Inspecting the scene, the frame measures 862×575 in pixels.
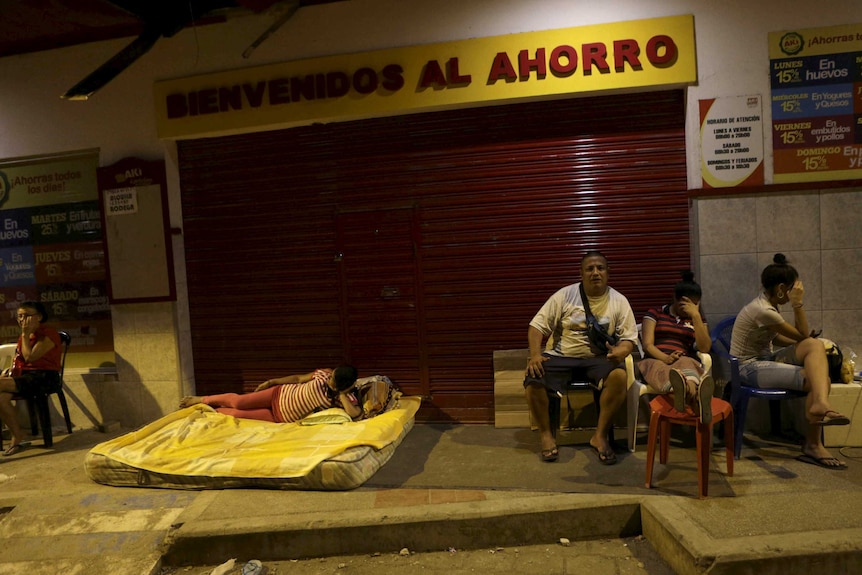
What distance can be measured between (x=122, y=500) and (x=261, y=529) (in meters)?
1.43

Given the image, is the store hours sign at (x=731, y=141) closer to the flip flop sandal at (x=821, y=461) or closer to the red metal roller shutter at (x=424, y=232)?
the red metal roller shutter at (x=424, y=232)

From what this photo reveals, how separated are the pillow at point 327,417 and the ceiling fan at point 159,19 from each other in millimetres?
3710

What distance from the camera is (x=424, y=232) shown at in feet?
19.2

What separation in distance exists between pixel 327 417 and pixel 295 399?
46 centimetres

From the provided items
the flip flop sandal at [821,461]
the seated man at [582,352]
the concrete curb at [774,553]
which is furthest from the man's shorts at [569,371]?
the concrete curb at [774,553]

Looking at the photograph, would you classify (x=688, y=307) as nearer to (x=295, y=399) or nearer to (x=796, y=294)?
(x=796, y=294)

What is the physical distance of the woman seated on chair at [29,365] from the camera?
5652 millimetres

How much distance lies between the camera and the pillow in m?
5.23

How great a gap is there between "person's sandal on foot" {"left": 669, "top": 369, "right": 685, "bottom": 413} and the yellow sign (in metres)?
2.92

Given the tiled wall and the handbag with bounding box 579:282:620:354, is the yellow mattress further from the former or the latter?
the tiled wall

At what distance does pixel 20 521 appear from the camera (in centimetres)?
405

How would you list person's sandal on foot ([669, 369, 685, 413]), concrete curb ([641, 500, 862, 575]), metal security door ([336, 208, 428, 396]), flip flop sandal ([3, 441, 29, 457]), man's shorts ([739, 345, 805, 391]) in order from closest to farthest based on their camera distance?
concrete curb ([641, 500, 862, 575]), person's sandal on foot ([669, 369, 685, 413]), man's shorts ([739, 345, 805, 391]), flip flop sandal ([3, 441, 29, 457]), metal security door ([336, 208, 428, 396])

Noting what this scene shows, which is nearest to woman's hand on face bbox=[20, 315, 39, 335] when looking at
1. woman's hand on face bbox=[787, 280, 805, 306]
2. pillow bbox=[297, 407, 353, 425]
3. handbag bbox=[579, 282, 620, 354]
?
pillow bbox=[297, 407, 353, 425]

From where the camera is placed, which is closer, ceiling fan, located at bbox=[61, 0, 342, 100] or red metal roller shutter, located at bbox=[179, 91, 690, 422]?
red metal roller shutter, located at bbox=[179, 91, 690, 422]
